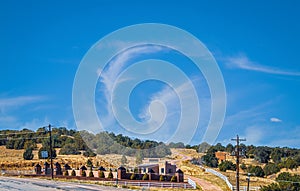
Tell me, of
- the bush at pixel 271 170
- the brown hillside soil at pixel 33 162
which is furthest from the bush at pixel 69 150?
the bush at pixel 271 170

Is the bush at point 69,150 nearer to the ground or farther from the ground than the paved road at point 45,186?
nearer to the ground

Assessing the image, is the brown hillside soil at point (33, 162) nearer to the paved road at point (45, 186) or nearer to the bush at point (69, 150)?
the bush at point (69, 150)

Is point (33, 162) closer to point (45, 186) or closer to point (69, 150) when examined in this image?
point (69, 150)

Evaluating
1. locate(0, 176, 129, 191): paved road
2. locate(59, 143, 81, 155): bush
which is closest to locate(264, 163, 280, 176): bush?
locate(0, 176, 129, 191): paved road

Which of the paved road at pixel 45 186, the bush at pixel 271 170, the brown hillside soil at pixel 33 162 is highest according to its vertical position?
the paved road at pixel 45 186

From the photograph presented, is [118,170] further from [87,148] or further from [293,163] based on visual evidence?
[87,148]

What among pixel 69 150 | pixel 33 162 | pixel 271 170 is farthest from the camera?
pixel 69 150

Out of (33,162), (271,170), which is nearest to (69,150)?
(33,162)

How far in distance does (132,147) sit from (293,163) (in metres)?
41.8

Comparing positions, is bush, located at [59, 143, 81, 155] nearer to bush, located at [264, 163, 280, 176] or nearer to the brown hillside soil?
the brown hillside soil

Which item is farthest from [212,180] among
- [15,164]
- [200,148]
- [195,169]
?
[200,148]

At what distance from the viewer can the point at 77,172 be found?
214ft

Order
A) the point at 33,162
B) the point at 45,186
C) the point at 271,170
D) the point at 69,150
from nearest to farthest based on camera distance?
the point at 45,186, the point at 271,170, the point at 33,162, the point at 69,150

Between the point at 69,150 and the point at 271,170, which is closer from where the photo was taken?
the point at 271,170
